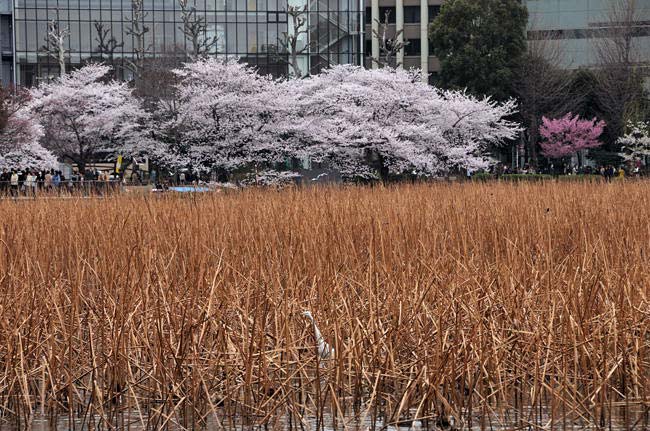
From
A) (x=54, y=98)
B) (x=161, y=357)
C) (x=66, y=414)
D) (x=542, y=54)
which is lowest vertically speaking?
(x=66, y=414)

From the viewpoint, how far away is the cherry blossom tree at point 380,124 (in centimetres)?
2548

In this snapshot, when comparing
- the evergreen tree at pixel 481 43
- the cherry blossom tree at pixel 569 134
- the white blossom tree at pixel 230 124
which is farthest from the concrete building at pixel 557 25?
the white blossom tree at pixel 230 124

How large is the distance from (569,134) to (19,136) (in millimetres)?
23191

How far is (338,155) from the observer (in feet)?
86.6

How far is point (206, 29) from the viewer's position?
2025 inches

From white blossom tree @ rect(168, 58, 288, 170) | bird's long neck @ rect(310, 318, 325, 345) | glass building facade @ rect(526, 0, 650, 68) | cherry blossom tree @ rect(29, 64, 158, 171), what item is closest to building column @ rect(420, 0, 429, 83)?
glass building facade @ rect(526, 0, 650, 68)

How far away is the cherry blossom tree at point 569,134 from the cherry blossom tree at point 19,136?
2053 cm

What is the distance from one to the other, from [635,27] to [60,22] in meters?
27.9

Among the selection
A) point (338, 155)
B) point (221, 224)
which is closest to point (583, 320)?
point (221, 224)

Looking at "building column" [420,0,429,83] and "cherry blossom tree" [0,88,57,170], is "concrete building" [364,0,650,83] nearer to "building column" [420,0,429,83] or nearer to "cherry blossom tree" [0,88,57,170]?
"building column" [420,0,429,83]

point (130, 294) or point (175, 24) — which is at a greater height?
point (175, 24)

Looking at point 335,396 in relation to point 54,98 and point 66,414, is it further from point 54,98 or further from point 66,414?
point 54,98

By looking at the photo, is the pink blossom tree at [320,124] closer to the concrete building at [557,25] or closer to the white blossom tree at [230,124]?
the white blossom tree at [230,124]

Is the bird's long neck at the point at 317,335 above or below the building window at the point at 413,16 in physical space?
below
